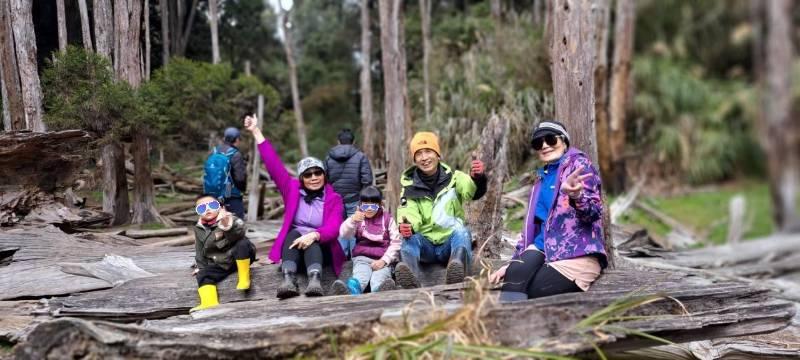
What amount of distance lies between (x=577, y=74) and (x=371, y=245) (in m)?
2.26

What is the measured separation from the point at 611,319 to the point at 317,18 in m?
12.0

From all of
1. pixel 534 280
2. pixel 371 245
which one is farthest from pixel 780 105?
pixel 371 245

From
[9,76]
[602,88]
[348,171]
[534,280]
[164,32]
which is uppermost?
[164,32]

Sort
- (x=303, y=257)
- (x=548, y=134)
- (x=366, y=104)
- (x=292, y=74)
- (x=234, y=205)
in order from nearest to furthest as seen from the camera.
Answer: (x=548, y=134) → (x=303, y=257) → (x=234, y=205) → (x=292, y=74) → (x=366, y=104)

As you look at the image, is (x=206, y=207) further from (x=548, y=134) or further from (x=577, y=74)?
(x=577, y=74)

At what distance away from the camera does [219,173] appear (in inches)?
235

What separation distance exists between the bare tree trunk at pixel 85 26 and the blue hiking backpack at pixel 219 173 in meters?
1.56

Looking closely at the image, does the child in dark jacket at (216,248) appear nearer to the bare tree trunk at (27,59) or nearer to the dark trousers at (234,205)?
the dark trousers at (234,205)

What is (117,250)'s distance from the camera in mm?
5816

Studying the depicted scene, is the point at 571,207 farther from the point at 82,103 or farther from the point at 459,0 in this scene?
the point at 459,0

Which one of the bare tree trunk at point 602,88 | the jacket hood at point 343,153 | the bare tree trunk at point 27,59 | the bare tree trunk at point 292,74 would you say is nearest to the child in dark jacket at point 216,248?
the jacket hood at point 343,153

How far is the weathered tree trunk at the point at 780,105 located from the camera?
2.51 meters

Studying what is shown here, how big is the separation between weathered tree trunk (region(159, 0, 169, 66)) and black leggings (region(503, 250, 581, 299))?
4846 mm

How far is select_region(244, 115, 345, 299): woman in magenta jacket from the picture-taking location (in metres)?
4.51
